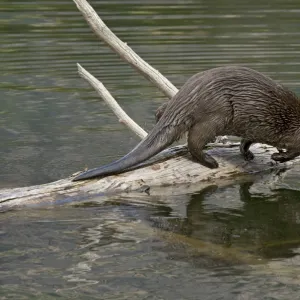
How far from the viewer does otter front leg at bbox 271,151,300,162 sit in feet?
26.7

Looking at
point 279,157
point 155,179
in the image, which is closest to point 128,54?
point 155,179

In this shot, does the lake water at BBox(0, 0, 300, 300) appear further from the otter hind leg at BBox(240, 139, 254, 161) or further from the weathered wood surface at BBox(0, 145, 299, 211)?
the otter hind leg at BBox(240, 139, 254, 161)

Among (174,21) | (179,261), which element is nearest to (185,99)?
(179,261)

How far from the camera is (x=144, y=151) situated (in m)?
7.79

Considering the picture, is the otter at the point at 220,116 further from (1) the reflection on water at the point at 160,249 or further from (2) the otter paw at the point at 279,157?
(1) the reflection on water at the point at 160,249

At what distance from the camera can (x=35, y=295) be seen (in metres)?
6.04

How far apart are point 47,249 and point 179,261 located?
0.90m

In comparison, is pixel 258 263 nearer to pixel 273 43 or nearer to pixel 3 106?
pixel 3 106

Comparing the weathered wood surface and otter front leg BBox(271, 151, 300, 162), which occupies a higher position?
otter front leg BBox(271, 151, 300, 162)

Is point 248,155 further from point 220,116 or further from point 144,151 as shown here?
point 144,151

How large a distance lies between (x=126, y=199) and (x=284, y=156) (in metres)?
1.31

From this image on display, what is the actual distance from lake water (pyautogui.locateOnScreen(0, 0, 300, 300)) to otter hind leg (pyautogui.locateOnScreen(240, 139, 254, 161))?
228 millimetres

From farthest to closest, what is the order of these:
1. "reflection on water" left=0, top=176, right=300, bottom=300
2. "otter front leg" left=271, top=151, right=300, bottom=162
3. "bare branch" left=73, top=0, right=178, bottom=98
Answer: "bare branch" left=73, top=0, right=178, bottom=98, "otter front leg" left=271, top=151, right=300, bottom=162, "reflection on water" left=0, top=176, right=300, bottom=300

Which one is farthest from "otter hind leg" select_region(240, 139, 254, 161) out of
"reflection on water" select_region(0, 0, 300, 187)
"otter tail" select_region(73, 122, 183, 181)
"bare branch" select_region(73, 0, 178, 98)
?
"reflection on water" select_region(0, 0, 300, 187)
